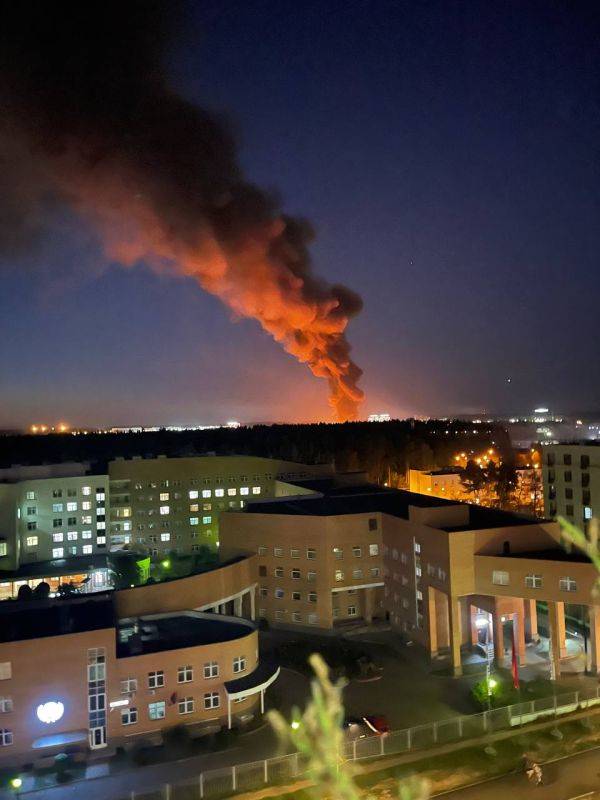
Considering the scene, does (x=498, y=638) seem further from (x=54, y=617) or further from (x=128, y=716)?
(x=54, y=617)

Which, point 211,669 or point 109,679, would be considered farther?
point 211,669

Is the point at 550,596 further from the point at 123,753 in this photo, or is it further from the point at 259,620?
the point at 123,753

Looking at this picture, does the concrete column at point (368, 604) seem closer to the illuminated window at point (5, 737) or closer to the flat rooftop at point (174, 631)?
the flat rooftop at point (174, 631)

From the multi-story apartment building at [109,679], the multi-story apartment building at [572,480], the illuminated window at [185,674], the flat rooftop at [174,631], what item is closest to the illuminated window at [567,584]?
the multi-story apartment building at [109,679]

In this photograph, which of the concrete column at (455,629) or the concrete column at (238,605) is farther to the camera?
the concrete column at (238,605)

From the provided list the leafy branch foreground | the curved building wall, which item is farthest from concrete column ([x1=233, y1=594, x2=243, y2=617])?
the leafy branch foreground

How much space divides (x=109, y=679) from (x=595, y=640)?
48.7 ft

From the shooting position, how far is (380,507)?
26125mm

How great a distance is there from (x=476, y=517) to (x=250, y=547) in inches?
371

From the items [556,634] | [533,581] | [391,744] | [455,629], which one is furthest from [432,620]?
[391,744]

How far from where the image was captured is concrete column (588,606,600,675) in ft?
62.2

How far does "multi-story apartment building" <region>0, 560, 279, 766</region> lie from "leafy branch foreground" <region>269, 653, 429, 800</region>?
1.48 meters

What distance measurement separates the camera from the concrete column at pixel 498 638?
2030cm

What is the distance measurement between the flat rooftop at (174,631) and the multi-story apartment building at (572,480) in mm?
21539
